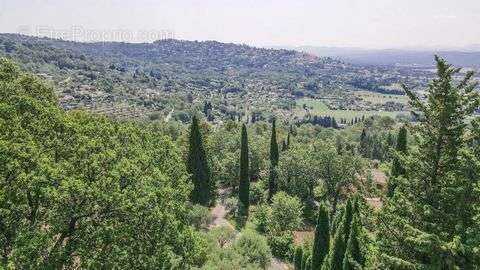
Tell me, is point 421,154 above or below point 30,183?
above

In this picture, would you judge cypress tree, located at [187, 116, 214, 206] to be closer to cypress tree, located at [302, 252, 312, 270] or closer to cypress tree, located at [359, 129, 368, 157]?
cypress tree, located at [302, 252, 312, 270]

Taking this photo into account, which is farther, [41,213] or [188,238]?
[188,238]

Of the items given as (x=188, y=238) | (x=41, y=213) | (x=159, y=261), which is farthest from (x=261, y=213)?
(x=41, y=213)

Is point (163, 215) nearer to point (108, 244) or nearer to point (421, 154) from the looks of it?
point (108, 244)

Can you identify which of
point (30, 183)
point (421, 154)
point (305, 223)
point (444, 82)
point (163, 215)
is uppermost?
point (444, 82)

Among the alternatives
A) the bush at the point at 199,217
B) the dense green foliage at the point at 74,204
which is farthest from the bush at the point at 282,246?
the dense green foliage at the point at 74,204

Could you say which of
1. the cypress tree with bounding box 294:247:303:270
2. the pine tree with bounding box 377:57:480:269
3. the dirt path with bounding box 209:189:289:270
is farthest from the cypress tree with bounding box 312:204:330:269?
the pine tree with bounding box 377:57:480:269

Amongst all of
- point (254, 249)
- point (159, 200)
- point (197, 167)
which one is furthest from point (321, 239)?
point (197, 167)

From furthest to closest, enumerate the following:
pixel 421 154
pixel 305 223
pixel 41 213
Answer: pixel 305 223, pixel 41 213, pixel 421 154
